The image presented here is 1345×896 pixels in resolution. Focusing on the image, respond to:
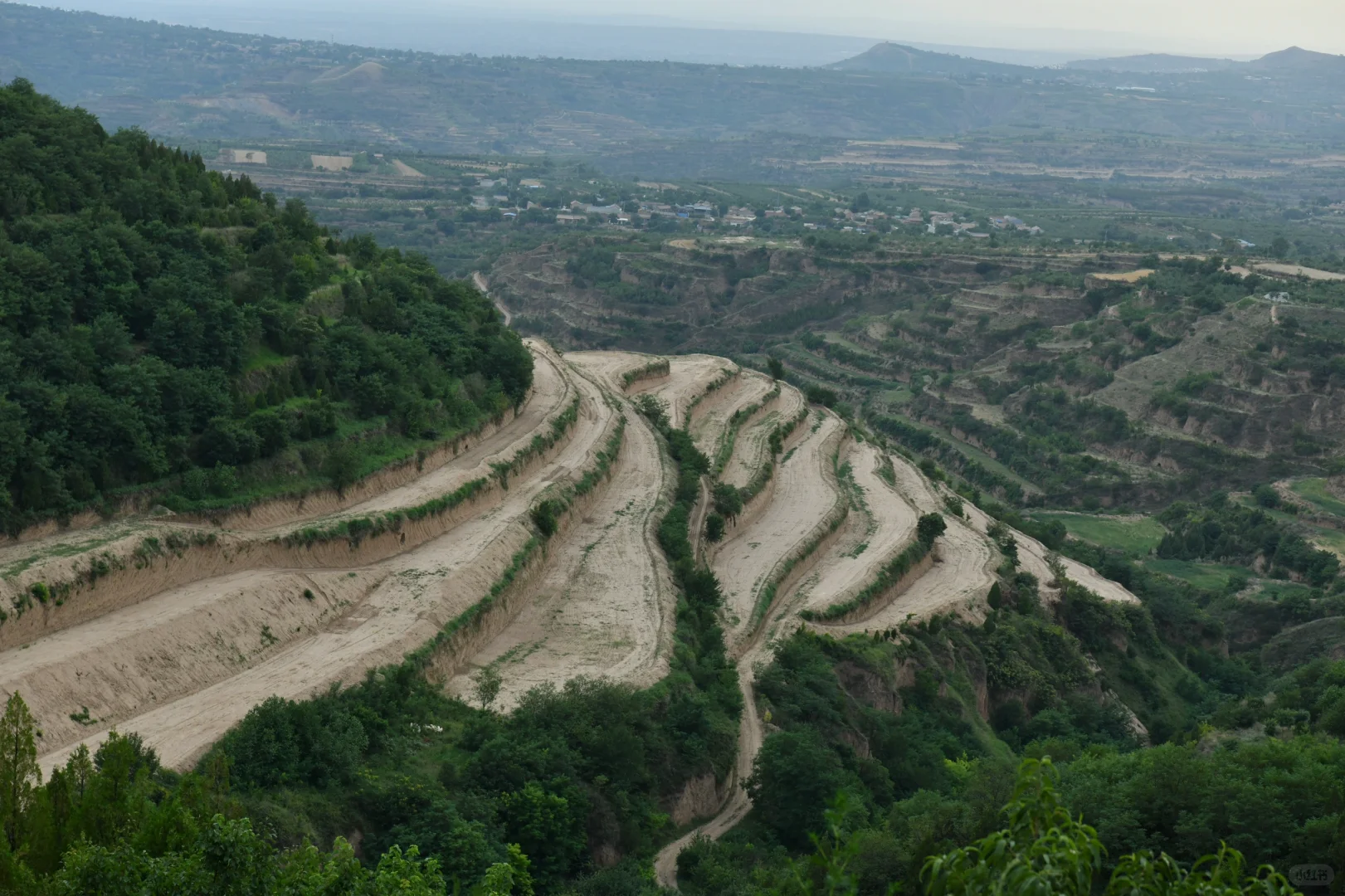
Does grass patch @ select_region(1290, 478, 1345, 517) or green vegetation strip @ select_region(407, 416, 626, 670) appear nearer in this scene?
green vegetation strip @ select_region(407, 416, 626, 670)

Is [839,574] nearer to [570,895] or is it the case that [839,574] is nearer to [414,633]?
[414,633]

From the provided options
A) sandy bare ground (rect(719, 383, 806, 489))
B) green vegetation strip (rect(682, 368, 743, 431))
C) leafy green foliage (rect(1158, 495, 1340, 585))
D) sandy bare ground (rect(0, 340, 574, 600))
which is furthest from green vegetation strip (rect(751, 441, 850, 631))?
leafy green foliage (rect(1158, 495, 1340, 585))

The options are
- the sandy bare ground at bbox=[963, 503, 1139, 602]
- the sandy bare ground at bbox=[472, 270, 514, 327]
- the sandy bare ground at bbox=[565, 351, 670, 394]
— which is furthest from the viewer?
the sandy bare ground at bbox=[472, 270, 514, 327]

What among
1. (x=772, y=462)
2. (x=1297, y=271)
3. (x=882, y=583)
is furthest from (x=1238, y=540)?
(x=1297, y=271)

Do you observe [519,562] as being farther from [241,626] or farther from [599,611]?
[241,626]

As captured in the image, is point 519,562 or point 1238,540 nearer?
point 519,562

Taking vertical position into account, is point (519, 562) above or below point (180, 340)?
below

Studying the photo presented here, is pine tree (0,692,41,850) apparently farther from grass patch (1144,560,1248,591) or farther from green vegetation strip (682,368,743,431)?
grass patch (1144,560,1248,591)
